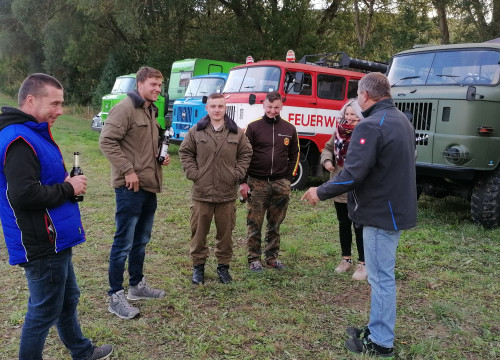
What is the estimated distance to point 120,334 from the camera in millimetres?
3408

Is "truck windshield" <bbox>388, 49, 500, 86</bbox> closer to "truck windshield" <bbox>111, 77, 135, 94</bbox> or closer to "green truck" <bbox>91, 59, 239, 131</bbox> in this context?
"green truck" <bbox>91, 59, 239, 131</bbox>

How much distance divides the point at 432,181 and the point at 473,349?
12.4 ft

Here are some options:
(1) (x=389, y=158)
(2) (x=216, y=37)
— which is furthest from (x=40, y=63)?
(1) (x=389, y=158)

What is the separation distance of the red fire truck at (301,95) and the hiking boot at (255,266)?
13.7 feet

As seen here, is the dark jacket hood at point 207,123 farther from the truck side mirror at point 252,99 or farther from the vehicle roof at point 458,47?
the truck side mirror at point 252,99

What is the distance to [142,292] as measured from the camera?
13.1ft

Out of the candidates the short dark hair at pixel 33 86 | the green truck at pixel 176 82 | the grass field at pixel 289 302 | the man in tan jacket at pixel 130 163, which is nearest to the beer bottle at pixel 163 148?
the man in tan jacket at pixel 130 163

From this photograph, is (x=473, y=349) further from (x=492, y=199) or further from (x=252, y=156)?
(x=492, y=199)

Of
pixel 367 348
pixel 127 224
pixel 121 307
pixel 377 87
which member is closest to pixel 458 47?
pixel 377 87

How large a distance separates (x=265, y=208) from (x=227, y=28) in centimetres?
1677

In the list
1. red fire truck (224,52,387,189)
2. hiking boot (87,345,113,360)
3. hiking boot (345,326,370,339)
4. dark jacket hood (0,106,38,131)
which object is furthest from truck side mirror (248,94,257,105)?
dark jacket hood (0,106,38,131)

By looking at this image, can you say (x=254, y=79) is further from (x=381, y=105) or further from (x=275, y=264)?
(x=381, y=105)

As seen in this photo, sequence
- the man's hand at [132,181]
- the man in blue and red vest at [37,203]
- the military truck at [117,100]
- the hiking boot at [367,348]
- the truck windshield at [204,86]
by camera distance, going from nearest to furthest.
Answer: the man in blue and red vest at [37,203] < the hiking boot at [367,348] < the man's hand at [132,181] < the truck windshield at [204,86] < the military truck at [117,100]

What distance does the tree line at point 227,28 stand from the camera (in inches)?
609
